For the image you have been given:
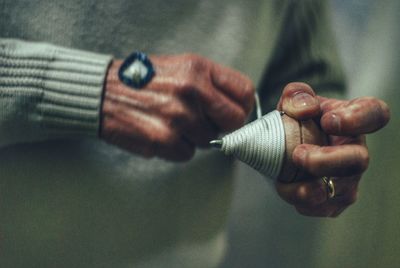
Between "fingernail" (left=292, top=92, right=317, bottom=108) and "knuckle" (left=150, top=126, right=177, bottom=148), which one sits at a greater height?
"fingernail" (left=292, top=92, right=317, bottom=108)

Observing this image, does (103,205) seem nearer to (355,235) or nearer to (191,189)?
(191,189)

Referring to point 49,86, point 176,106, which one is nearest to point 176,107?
point 176,106

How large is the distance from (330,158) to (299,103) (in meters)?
0.03

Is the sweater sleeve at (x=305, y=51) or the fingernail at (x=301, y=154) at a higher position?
the sweater sleeve at (x=305, y=51)

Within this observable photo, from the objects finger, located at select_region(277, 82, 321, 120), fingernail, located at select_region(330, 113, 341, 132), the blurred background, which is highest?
finger, located at select_region(277, 82, 321, 120)

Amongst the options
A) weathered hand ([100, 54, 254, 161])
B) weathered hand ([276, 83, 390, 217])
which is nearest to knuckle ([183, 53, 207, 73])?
weathered hand ([100, 54, 254, 161])

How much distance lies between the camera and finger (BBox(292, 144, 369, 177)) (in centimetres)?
22

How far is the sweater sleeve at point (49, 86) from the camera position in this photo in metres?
0.40

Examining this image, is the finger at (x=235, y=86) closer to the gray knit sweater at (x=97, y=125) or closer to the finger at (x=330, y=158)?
the gray knit sweater at (x=97, y=125)

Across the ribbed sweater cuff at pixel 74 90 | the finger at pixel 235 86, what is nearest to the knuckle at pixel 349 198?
the finger at pixel 235 86

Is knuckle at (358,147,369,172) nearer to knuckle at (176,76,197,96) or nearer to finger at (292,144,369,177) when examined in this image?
finger at (292,144,369,177)

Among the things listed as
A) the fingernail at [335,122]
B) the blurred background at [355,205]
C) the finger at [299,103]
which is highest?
the finger at [299,103]

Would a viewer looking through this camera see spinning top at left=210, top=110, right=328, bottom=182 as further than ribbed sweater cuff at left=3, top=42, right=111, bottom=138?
No

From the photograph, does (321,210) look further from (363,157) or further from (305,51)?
(305,51)
